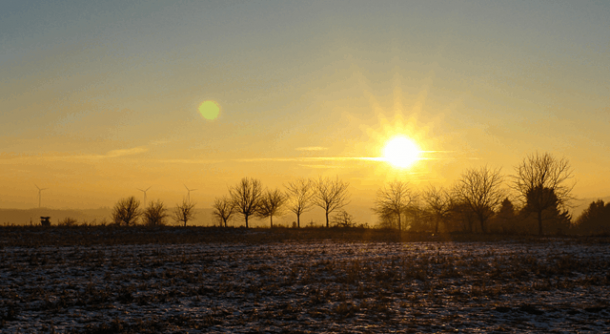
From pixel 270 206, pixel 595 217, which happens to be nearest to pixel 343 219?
pixel 270 206

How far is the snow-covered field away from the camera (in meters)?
11.2

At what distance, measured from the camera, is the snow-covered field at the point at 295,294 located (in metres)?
11.2

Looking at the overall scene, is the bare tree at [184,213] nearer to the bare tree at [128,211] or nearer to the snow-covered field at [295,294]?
the bare tree at [128,211]

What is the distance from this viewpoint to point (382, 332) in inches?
414

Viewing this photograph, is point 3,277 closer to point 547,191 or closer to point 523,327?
point 523,327

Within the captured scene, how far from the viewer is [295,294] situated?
49.0ft

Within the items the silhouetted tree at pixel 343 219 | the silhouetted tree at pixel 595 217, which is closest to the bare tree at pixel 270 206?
the silhouetted tree at pixel 343 219

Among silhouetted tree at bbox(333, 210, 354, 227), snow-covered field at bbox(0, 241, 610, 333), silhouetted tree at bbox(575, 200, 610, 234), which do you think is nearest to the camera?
snow-covered field at bbox(0, 241, 610, 333)

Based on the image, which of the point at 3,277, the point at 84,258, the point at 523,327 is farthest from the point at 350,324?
the point at 84,258

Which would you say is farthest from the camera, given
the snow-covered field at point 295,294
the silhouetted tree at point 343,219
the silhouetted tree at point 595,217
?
the silhouetted tree at point 595,217

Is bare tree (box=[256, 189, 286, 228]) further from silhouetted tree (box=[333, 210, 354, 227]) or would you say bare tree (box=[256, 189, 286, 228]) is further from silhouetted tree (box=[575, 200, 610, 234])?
silhouetted tree (box=[575, 200, 610, 234])

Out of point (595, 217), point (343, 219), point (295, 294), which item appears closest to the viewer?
point (295, 294)

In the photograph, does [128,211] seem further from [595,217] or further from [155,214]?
[595,217]

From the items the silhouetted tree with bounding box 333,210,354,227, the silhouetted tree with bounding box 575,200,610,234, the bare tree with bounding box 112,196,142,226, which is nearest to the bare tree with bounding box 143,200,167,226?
the bare tree with bounding box 112,196,142,226
